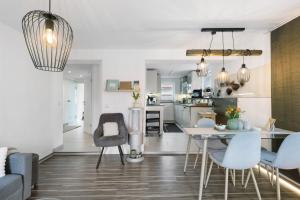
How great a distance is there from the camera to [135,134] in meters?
4.42

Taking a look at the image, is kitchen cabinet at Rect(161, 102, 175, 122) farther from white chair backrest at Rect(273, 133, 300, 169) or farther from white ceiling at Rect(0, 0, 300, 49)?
white chair backrest at Rect(273, 133, 300, 169)

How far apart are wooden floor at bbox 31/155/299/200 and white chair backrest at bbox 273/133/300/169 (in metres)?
0.55

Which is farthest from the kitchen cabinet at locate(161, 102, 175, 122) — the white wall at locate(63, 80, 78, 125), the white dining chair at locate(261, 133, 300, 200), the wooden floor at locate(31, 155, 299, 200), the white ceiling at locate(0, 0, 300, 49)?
the white dining chair at locate(261, 133, 300, 200)

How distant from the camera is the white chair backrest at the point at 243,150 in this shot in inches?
93.0

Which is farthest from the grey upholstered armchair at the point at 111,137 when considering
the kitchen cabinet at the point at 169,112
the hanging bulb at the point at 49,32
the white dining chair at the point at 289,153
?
the kitchen cabinet at the point at 169,112

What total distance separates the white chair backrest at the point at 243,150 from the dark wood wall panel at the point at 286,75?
1.14 metres

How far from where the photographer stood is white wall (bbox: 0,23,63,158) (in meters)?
3.17

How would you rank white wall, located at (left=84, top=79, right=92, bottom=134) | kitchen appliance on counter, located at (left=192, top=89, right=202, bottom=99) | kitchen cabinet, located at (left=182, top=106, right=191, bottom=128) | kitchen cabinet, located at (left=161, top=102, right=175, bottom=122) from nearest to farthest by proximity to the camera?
kitchen cabinet, located at (left=182, top=106, right=191, bottom=128) → white wall, located at (left=84, top=79, right=92, bottom=134) → kitchen appliance on counter, located at (left=192, top=89, right=202, bottom=99) → kitchen cabinet, located at (left=161, top=102, right=175, bottom=122)

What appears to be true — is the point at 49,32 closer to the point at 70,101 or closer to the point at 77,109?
the point at 70,101

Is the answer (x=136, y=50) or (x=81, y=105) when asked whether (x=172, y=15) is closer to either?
(x=136, y=50)

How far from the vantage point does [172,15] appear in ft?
9.70

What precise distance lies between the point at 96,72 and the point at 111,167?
131 inches

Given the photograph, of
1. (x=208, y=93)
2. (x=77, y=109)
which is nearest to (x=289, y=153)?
(x=208, y=93)

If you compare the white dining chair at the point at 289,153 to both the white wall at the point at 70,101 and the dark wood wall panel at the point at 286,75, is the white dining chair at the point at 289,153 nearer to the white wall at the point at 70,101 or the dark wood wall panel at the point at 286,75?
the dark wood wall panel at the point at 286,75
